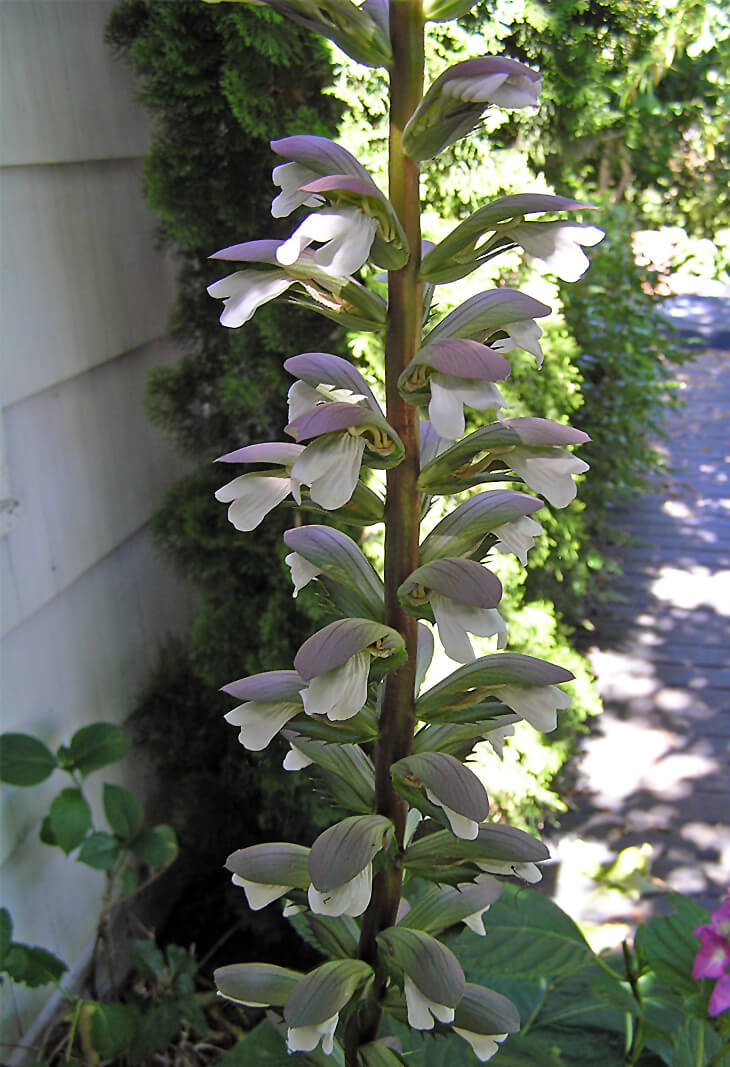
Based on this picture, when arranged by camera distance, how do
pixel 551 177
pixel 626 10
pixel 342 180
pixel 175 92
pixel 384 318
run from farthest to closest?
pixel 551 177
pixel 626 10
pixel 175 92
pixel 384 318
pixel 342 180

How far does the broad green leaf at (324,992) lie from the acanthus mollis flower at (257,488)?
36 cm

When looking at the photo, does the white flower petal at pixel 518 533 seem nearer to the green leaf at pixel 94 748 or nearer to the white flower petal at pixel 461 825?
the white flower petal at pixel 461 825

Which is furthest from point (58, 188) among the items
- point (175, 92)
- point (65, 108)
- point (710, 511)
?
point (710, 511)

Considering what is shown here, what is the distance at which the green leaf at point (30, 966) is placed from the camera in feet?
4.75

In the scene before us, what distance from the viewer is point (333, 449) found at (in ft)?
2.06

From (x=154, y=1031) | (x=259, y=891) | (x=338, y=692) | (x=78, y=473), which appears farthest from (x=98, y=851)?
(x=338, y=692)

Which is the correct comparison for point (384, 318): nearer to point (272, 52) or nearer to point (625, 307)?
point (272, 52)

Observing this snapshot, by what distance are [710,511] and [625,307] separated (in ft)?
6.49

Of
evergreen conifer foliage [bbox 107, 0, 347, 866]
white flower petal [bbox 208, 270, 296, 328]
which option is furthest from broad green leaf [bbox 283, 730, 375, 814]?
evergreen conifer foliage [bbox 107, 0, 347, 866]

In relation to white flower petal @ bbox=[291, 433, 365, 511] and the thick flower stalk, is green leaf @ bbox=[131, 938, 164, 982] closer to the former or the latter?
the thick flower stalk

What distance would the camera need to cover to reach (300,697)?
730 millimetres

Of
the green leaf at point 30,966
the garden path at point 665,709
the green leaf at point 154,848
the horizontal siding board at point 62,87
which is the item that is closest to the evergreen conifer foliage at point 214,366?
the horizontal siding board at point 62,87

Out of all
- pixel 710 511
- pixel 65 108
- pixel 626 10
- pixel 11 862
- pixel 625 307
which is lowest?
pixel 710 511

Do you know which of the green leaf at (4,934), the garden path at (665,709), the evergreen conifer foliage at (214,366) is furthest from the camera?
the garden path at (665,709)
